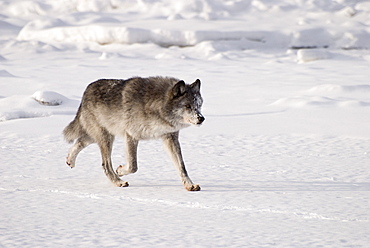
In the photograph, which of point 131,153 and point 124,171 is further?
point 124,171

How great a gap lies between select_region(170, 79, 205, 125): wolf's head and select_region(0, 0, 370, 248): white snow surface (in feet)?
2.32

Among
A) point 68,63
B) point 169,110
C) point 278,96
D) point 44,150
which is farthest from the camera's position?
point 68,63

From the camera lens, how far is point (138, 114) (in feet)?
19.3

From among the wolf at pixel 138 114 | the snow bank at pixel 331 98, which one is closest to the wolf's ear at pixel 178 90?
the wolf at pixel 138 114

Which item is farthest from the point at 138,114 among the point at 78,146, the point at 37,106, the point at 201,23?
the point at 201,23

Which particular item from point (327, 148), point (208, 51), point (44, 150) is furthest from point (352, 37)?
point (44, 150)

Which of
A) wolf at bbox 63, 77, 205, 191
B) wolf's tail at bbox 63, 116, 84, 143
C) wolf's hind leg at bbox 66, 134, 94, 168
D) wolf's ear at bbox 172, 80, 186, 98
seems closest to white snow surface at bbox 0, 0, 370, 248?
wolf's hind leg at bbox 66, 134, 94, 168

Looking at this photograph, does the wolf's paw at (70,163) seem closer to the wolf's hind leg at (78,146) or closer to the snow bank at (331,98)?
the wolf's hind leg at (78,146)

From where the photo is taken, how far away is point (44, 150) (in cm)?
783

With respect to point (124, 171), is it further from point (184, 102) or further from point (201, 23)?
point (201, 23)

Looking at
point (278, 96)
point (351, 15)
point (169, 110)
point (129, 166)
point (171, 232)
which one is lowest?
point (171, 232)

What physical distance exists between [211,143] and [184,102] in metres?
2.69

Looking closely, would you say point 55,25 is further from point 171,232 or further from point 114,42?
point 171,232

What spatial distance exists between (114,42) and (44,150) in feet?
48.5
